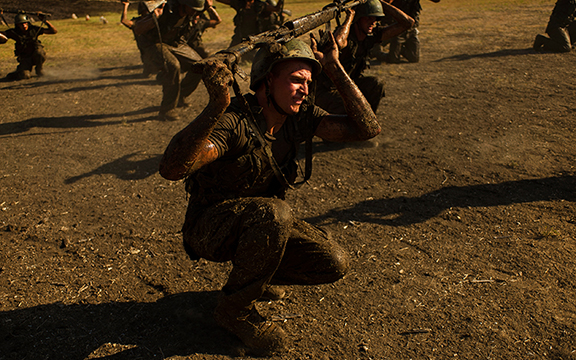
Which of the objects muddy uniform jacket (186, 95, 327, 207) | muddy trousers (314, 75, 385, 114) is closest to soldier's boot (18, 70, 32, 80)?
muddy trousers (314, 75, 385, 114)

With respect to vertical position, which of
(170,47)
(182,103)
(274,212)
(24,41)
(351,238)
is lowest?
(182,103)

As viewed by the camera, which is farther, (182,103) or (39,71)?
(39,71)

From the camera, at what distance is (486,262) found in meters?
4.29

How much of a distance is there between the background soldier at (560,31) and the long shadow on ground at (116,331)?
39.8 feet

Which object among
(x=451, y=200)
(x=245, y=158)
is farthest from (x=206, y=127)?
(x=451, y=200)

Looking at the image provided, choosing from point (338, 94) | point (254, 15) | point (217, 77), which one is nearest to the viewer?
point (217, 77)

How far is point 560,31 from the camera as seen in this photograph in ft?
40.5

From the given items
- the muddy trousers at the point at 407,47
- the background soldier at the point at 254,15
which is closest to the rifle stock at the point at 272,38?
the muddy trousers at the point at 407,47

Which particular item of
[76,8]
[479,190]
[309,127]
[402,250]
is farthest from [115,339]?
[76,8]

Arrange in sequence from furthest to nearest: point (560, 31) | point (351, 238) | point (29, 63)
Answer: point (560, 31) → point (29, 63) → point (351, 238)

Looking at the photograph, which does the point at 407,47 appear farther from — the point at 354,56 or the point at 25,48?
the point at 25,48

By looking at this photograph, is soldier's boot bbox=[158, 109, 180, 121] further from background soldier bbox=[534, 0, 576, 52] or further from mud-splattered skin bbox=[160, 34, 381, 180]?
background soldier bbox=[534, 0, 576, 52]

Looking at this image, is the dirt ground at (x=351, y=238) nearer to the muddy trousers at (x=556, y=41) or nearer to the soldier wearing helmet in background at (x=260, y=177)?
the soldier wearing helmet in background at (x=260, y=177)

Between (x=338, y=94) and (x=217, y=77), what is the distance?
13.7ft
